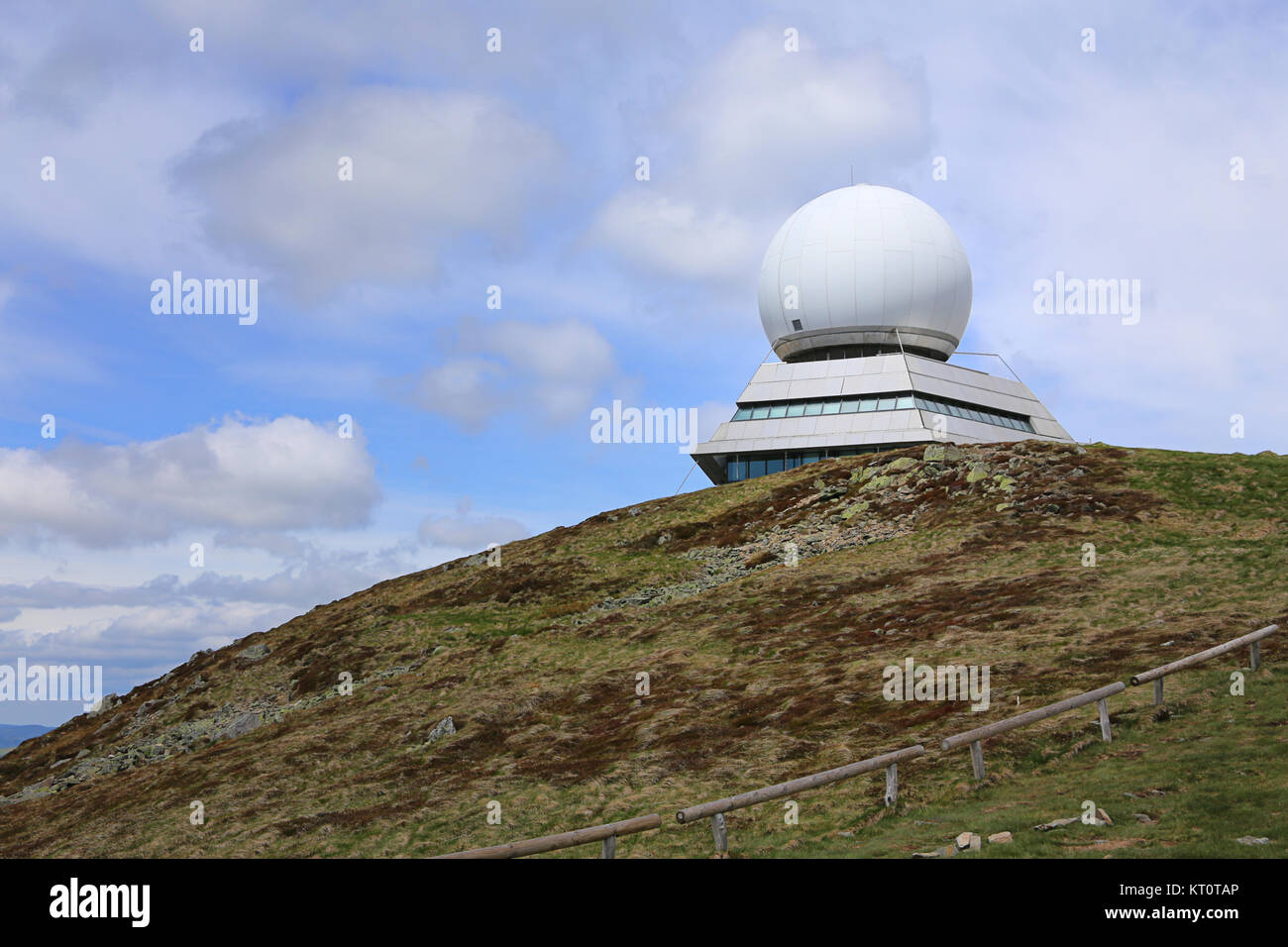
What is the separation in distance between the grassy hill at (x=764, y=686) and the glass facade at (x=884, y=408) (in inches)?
373

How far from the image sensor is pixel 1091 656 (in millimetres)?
25906

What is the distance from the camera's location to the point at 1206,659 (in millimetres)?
21688

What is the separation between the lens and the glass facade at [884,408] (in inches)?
2603

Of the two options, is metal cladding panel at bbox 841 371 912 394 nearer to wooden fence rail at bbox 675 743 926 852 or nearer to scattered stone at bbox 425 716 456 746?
scattered stone at bbox 425 716 456 746

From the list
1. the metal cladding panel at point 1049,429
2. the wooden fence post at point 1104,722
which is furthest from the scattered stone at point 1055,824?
the metal cladding panel at point 1049,429

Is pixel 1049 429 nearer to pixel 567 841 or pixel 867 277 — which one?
pixel 867 277

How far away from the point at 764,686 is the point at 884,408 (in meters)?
38.5

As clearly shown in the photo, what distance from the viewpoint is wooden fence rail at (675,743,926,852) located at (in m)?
16.9

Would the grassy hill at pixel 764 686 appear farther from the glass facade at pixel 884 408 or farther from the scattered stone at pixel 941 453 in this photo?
the glass facade at pixel 884 408

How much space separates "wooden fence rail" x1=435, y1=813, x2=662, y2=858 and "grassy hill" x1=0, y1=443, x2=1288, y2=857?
2975 mm

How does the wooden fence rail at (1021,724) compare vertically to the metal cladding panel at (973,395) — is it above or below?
below

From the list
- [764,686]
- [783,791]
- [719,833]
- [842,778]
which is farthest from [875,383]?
[719,833]
